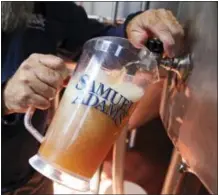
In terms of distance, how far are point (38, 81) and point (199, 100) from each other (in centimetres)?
18

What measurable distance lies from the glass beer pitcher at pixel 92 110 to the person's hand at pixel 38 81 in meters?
0.03

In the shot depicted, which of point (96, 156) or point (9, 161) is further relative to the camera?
point (9, 161)

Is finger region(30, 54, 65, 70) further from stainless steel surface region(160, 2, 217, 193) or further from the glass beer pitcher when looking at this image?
stainless steel surface region(160, 2, 217, 193)

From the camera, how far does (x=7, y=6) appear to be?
694mm

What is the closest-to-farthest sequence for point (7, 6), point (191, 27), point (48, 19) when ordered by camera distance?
point (191, 27) → point (7, 6) → point (48, 19)

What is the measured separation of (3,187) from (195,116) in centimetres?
40

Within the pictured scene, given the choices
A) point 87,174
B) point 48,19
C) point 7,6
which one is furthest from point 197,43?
point 48,19

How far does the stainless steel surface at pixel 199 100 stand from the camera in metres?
0.38

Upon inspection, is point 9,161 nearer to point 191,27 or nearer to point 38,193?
point 38,193

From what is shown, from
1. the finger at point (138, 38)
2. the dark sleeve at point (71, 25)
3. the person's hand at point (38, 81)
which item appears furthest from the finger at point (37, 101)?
the dark sleeve at point (71, 25)

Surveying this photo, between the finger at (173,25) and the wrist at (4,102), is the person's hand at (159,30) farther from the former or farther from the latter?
the wrist at (4,102)

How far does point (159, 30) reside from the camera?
0.52 m

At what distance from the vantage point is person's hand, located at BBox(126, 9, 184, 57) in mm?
499

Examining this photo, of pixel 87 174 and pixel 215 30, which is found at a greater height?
pixel 215 30
